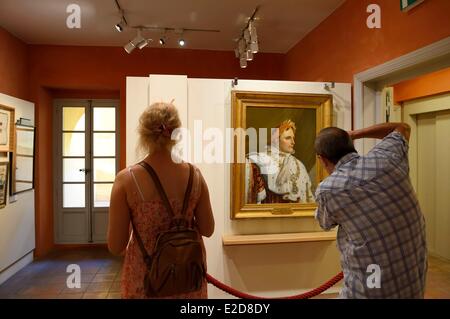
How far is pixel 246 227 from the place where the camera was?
2.63m

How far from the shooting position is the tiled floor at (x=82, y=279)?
3.17 metres

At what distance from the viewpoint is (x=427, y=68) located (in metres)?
2.08

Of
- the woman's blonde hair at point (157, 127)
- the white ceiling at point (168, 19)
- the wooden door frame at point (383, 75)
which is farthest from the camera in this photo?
the white ceiling at point (168, 19)

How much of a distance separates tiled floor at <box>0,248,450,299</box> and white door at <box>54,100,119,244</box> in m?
0.43

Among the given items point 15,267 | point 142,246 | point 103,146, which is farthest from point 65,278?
point 142,246

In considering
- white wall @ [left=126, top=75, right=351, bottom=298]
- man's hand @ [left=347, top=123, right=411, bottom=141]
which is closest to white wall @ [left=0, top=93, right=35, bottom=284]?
white wall @ [left=126, top=75, right=351, bottom=298]

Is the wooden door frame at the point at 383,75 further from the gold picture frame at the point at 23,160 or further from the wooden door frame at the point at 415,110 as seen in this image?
the gold picture frame at the point at 23,160

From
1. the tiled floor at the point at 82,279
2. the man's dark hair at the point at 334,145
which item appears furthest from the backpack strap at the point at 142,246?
the tiled floor at the point at 82,279

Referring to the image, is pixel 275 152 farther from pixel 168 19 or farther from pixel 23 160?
pixel 23 160

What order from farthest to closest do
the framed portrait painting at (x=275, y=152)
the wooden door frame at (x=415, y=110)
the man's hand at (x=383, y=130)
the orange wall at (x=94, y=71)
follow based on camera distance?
1. the orange wall at (x=94, y=71)
2. the wooden door frame at (x=415, y=110)
3. the framed portrait painting at (x=275, y=152)
4. the man's hand at (x=383, y=130)

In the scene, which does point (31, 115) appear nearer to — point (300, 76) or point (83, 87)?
point (83, 87)

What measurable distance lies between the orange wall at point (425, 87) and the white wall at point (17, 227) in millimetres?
4312

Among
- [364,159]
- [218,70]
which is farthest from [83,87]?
[364,159]

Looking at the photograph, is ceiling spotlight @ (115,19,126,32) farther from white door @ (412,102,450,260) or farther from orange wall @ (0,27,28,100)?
white door @ (412,102,450,260)
